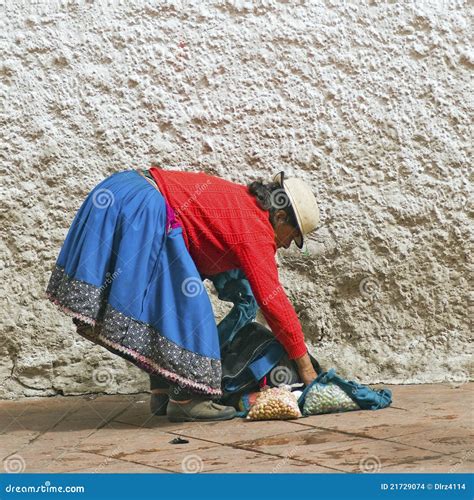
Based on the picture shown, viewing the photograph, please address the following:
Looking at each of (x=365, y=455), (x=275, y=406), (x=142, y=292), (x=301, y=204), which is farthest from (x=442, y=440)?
(x=142, y=292)

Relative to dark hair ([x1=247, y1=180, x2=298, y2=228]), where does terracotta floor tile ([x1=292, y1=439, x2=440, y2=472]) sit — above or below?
below

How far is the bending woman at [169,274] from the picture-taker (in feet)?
12.5

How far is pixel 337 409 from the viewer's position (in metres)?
3.99

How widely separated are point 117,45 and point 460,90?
1.68m

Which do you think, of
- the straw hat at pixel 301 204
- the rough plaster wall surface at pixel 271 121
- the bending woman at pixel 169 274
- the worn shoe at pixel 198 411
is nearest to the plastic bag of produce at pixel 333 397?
the bending woman at pixel 169 274

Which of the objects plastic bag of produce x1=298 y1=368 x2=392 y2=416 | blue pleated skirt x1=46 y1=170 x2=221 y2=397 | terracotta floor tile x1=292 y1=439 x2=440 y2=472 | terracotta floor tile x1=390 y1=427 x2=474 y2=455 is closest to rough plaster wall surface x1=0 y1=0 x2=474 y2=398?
plastic bag of produce x1=298 y1=368 x2=392 y2=416

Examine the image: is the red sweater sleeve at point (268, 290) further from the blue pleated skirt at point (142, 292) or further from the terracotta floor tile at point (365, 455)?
the terracotta floor tile at point (365, 455)

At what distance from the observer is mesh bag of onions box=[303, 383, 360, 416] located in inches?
156

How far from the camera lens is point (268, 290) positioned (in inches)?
151

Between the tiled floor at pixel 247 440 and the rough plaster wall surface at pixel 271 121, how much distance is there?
58cm

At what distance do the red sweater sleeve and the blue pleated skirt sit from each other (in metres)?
0.20

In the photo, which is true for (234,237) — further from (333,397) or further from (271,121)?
(271,121)

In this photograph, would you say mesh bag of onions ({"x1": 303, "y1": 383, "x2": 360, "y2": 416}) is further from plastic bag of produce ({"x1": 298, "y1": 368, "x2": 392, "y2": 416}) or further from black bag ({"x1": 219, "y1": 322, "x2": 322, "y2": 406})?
black bag ({"x1": 219, "y1": 322, "x2": 322, "y2": 406})

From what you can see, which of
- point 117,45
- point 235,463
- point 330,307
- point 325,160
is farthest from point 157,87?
point 235,463
